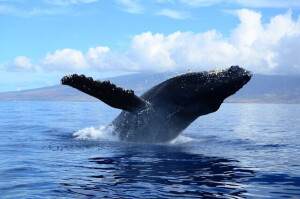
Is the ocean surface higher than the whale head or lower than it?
lower

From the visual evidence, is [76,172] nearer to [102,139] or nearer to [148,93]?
[148,93]

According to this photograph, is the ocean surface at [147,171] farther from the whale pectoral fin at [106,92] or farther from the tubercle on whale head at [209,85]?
the tubercle on whale head at [209,85]

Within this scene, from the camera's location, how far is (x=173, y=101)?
10.2 m

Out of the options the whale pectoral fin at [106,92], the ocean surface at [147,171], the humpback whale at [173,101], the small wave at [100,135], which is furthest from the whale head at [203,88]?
the small wave at [100,135]

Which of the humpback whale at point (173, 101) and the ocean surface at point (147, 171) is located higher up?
the humpback whale at point (173, 101)

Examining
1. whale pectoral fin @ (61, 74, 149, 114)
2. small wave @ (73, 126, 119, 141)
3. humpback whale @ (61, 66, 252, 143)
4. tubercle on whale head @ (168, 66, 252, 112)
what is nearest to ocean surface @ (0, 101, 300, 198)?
humpback whale @ (61, 66, 252, 143)

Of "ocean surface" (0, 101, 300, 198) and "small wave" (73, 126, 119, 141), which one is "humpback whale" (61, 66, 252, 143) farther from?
"small wave" (73, 126, 119, 141)

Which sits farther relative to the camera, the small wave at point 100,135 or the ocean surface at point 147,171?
the small wave at point 100,135

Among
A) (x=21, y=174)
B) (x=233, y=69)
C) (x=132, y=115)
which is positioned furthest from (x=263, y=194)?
(x=132, y=115)

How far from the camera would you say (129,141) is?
11078 mm

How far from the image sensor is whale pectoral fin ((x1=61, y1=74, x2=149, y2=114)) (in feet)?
27.6

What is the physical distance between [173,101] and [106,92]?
2085mm

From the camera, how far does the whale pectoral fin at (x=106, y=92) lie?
8403mm

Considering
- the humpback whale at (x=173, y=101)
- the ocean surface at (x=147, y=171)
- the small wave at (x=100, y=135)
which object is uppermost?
the humpback whale at (x=173, y=101)
